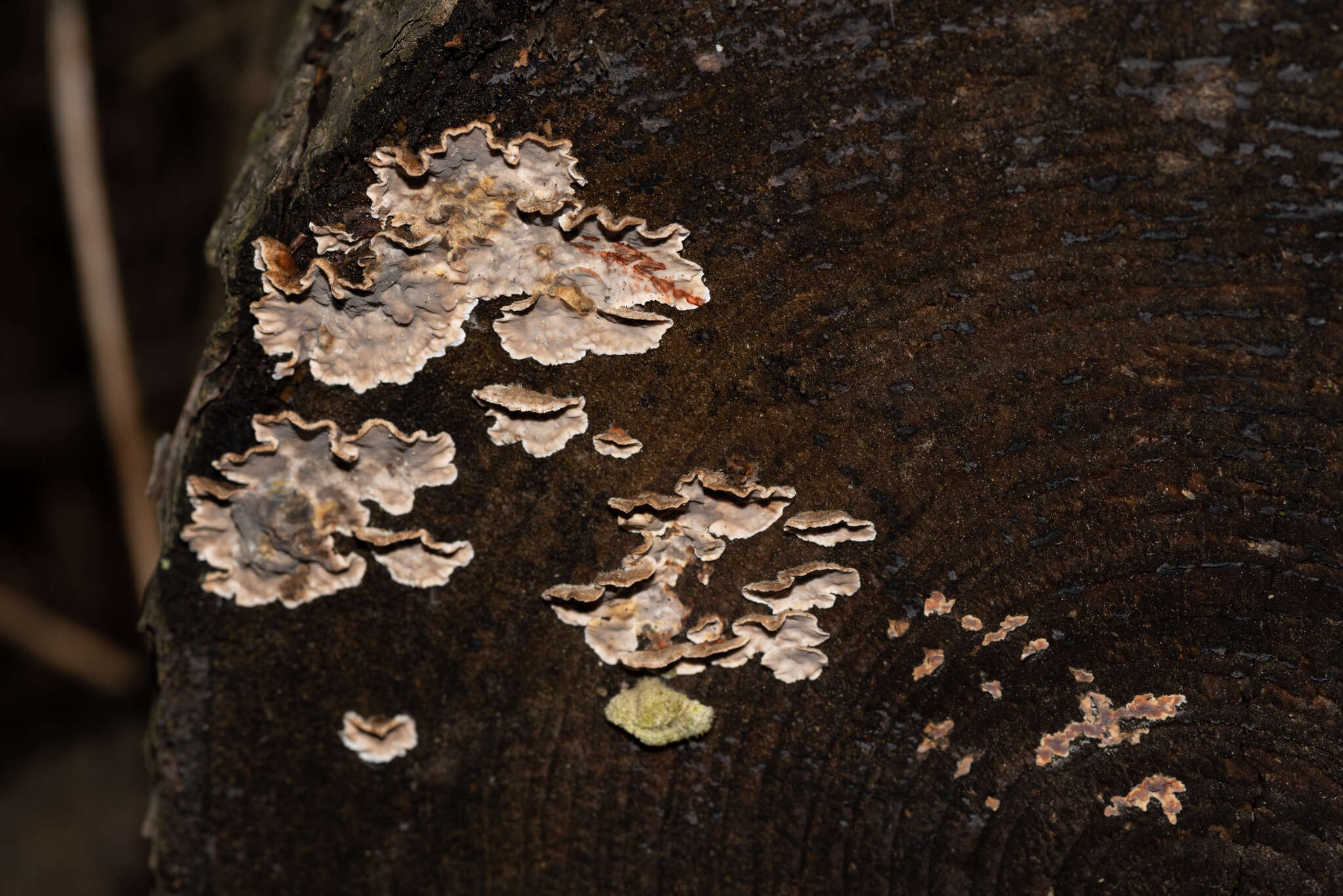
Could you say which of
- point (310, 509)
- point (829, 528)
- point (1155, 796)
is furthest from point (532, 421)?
point (1155, 796)

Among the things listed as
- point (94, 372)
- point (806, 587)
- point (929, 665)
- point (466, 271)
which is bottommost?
point (929, 665)

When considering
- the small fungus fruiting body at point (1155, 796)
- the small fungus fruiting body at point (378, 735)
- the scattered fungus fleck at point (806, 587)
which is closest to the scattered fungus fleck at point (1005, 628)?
the scattered fungus fleck at point (806, 587)

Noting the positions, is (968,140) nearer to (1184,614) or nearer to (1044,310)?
(1044,310)

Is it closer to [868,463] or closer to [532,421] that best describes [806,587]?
[868,463]

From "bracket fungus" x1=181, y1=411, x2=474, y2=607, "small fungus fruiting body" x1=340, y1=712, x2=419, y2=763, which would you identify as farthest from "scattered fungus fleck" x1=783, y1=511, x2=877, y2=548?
"small fungus fruiting body" x1=340, y1=712, x2=419, y2=763

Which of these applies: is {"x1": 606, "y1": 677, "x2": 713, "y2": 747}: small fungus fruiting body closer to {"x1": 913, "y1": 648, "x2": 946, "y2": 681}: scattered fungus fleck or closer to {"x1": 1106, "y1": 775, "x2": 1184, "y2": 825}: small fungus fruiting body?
{"x1": 913, "y1": 648, "x2": 946, "y2": 681}: scattered fungus fleck
